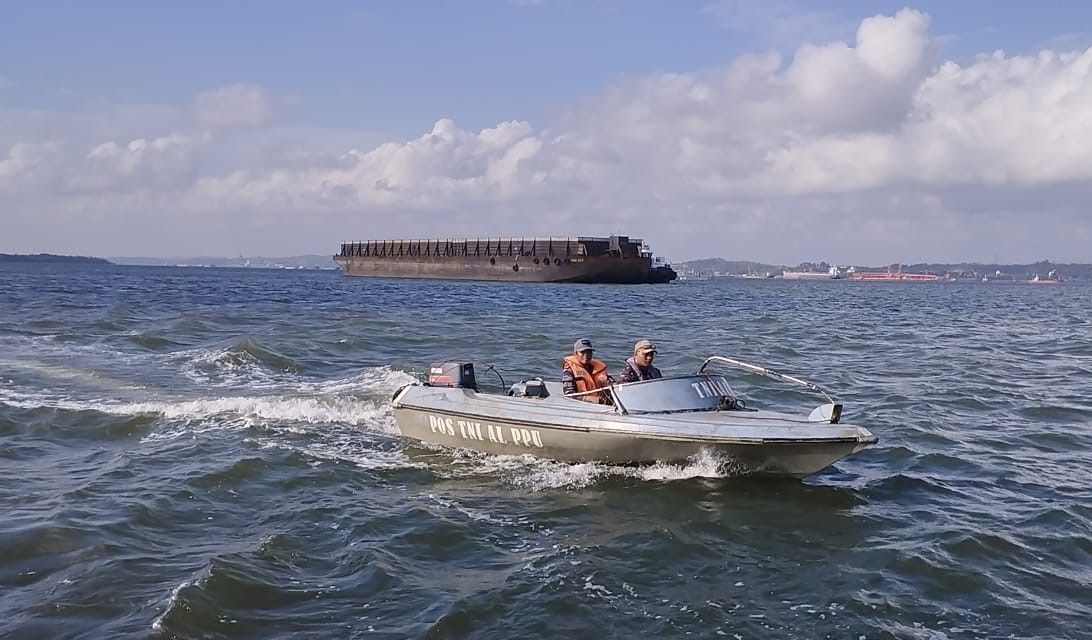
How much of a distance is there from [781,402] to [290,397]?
922 centimetres

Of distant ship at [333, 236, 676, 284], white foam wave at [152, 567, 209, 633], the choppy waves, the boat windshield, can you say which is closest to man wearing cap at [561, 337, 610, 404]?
the boat windshield

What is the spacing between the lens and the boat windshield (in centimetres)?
1127

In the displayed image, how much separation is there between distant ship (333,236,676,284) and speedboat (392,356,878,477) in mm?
62310

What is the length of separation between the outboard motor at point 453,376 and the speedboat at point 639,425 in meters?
0.02

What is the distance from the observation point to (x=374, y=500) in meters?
10.3

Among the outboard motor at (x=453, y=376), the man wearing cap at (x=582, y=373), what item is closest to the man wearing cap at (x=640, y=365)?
the man wearing cap at (x=582, y=373)

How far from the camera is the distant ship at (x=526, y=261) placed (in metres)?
75.6

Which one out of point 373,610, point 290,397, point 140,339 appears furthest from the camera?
point 140,339

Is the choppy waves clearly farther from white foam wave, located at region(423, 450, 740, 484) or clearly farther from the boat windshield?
the boat windshield

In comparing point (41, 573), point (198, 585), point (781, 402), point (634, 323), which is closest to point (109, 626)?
point (198, 585)

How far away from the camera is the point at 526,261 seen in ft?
257

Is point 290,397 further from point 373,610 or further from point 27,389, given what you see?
point 373,610

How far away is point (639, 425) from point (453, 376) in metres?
3.58

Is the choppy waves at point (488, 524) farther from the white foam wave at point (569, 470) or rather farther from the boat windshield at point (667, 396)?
the boat windshield at point (667, 396)
